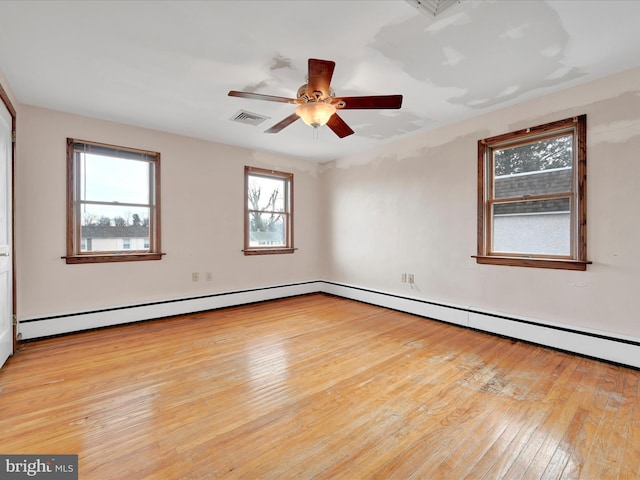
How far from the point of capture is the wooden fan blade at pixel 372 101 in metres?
2.19

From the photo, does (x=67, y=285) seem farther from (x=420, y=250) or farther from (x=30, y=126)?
(x=420, y=250)

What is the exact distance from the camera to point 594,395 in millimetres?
2139

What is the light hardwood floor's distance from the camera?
1.51 metres

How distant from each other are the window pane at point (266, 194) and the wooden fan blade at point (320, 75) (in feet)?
9.98

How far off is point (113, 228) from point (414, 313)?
13.8 feet

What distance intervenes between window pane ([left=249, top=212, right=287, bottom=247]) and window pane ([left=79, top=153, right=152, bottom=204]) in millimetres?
1622

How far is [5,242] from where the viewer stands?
270cm

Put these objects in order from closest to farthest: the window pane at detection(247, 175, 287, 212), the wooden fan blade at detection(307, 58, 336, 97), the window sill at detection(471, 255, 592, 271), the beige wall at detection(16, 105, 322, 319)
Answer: the wooden fan blade at detection(307, 58, 336, 97) → the window sill at detection(471, 255, 592, 271) → the beige wall at detection(16, 105, 322, 319) → the window pane at detection(247, 175, 287, 212)

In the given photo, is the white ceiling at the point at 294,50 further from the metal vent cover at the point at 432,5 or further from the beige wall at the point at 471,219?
the beige wall at the point at 471,219

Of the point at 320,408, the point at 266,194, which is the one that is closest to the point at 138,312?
the point at 266,194

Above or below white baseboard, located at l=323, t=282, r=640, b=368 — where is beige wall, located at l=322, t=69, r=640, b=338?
above

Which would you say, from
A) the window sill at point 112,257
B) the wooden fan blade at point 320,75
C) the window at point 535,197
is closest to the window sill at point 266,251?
the window sill at point 112,257

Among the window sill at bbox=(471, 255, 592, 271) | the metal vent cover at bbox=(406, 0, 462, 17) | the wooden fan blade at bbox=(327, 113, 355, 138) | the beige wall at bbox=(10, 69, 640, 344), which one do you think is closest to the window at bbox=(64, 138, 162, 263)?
A: the beige wall at bbox=(10, 69, 640, 344)

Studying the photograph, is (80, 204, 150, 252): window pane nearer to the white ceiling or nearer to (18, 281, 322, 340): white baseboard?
(18, 281, 322, 340): white baseboard
